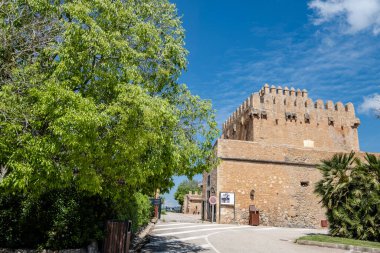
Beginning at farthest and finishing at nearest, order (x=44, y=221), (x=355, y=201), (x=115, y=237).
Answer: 1. (x=355, y=201)
2. (x=115, y=237)
3. (x=44, y=221)

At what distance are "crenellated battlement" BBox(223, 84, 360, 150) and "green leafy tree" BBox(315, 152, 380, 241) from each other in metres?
16.1

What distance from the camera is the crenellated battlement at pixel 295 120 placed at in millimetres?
36062

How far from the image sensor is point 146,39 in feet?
30.7

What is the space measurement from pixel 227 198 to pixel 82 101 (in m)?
22.7

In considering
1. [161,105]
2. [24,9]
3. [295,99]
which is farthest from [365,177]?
[295,99]

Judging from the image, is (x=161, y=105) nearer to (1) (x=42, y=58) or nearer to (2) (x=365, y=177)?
(1) (x=42, y=58)

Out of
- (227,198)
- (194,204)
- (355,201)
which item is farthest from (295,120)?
(194,204)

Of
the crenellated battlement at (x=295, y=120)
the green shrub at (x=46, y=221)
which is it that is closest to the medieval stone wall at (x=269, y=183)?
the crenellated battlement at (x=295, y=120)

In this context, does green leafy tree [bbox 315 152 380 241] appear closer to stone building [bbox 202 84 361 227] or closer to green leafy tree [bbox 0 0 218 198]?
stone building [bbox 202 84 361 227]

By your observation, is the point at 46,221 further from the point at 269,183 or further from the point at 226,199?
the point at 269,183

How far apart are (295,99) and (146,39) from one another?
32.0 meters

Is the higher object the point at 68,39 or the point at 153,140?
the point at 68,39

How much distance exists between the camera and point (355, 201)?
705 inches

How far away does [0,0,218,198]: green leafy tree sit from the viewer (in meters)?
6.41
